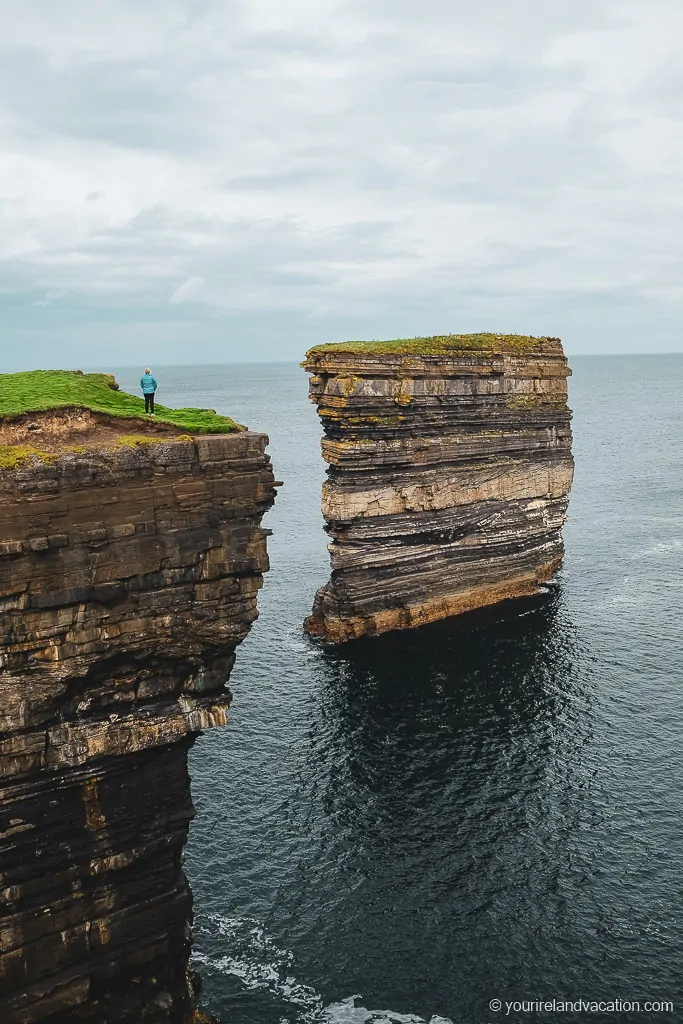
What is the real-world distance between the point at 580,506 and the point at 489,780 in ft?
218

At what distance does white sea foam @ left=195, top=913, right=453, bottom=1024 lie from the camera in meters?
31.2

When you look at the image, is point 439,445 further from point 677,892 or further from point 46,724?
point 46,724

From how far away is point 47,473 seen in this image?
22.3m

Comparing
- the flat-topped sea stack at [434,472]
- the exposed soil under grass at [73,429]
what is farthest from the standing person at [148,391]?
the flat-topped sea stack at [434,472]

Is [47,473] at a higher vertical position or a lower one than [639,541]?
higher

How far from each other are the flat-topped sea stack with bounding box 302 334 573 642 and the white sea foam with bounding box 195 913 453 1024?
98.5 ft

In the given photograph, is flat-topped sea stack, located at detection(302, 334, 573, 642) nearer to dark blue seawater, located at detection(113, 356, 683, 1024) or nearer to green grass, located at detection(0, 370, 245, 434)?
dark blue seawater, located at detection(113, 356, 683, 1024)

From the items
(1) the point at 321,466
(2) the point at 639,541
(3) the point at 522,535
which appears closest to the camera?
(3) the point at 522,535

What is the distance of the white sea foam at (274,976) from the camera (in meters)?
31.2

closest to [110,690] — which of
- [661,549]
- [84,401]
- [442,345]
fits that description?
[84,401]

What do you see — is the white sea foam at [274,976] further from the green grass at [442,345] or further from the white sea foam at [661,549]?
the white sea foam at [661,549]

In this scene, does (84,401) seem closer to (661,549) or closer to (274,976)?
(274,976)

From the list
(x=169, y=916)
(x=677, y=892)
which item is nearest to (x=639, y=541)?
(x=677, y=892)

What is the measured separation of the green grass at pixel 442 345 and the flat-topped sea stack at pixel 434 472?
0.43 feet
